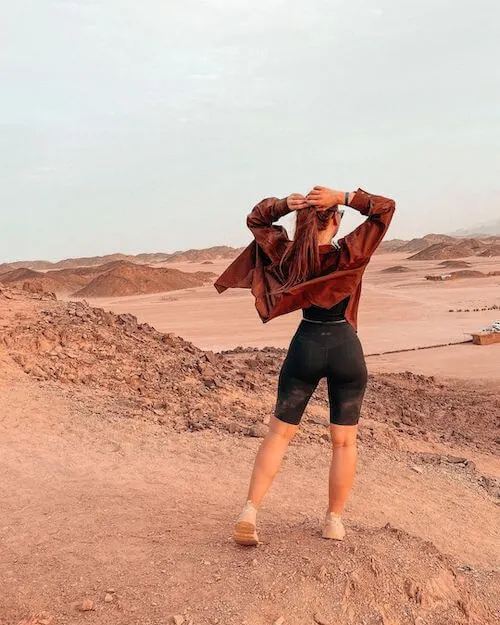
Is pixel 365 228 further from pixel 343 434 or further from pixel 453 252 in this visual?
pixel 453 252

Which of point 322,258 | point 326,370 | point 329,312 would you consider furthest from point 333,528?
point 322,258

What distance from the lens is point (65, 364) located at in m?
8.30

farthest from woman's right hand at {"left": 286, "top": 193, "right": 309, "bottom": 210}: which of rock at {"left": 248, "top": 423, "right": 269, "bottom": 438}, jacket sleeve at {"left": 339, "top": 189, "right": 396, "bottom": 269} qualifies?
rock at {"left": 248, "top": 423, "right": 269, "bottom": 438}

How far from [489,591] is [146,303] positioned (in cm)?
4252

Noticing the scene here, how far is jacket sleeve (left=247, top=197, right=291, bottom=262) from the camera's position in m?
3.51

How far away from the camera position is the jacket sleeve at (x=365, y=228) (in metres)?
3.30

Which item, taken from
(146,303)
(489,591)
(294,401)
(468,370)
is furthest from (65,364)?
(146,303)

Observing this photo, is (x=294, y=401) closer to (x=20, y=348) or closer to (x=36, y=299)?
(x=20, y=348)

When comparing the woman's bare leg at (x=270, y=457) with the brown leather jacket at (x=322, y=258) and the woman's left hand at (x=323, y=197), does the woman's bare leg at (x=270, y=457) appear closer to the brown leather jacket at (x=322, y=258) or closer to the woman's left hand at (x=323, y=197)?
the brown leather jacket at (x=322, y=258)

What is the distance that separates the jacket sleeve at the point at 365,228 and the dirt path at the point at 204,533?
1660 mm

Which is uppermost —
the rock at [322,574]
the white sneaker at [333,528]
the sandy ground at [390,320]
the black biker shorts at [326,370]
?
the black biker shorts at [326,370]

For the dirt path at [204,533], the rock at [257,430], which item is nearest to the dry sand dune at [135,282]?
the rock at [257,430]

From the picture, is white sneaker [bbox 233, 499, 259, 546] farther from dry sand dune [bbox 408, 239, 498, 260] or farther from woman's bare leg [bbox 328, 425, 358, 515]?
dry sand dune [bbox 408, 239, 498, 260]

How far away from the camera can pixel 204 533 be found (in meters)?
3.93
